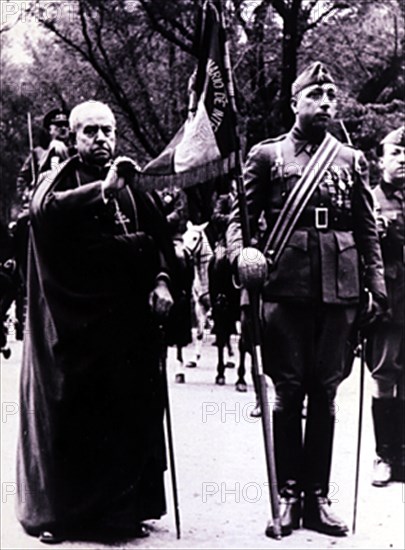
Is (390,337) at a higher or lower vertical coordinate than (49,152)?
lower

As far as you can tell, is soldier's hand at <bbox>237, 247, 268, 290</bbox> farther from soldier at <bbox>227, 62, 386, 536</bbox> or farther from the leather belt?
the leather belt

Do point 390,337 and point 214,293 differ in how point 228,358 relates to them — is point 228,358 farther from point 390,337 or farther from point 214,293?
point 390,337

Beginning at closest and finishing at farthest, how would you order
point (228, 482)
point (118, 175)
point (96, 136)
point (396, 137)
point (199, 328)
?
point (118, 175)
point (96, 136)
point (228, 482)
point (396, 137)
point (199, 328)

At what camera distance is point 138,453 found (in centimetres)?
459

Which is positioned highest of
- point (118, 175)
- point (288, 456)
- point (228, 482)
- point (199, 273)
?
point (118, 175)

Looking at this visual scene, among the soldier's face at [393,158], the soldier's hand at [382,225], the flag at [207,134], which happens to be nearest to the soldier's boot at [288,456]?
the soldier's hand at [382,225]

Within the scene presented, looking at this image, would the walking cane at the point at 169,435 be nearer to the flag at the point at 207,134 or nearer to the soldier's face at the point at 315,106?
the flag at the point at 207,134

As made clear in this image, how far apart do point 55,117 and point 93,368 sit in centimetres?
105

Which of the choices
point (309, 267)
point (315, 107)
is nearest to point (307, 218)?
point (309, 267)

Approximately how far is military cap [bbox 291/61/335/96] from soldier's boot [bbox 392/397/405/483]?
61.5 inches

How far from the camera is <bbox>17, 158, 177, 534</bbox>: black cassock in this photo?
448cm

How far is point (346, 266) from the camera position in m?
4.57

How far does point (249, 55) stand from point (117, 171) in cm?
96

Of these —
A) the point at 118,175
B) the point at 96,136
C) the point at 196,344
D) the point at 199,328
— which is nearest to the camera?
the point at 118,175
